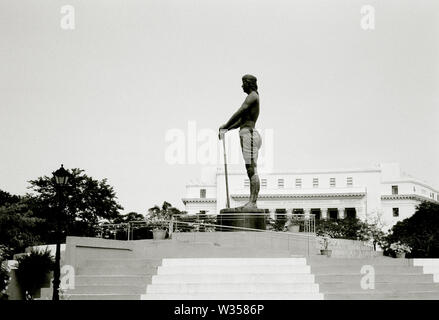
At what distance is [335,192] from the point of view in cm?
9562

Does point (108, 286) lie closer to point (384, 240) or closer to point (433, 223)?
point (384, 240)

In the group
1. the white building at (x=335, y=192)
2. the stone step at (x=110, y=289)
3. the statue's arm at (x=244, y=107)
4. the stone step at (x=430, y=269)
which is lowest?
the stone step at (x=110, y=289)

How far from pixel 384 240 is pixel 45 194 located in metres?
28.4

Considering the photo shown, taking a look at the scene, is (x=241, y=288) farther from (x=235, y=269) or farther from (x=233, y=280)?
(x=235, y=269)

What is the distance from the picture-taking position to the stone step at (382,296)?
49.3 ft

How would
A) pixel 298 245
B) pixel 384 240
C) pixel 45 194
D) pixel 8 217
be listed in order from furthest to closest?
pixel 384 240
pixel 45 194
pixel 298 245
pixel 8 217

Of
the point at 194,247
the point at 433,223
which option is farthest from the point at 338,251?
the point at 433,223

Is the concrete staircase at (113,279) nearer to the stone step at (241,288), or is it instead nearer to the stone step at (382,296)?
the stone step at (241,288)

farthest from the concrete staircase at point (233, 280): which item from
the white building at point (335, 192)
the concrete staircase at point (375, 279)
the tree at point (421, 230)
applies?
the white building at point (335, 192)

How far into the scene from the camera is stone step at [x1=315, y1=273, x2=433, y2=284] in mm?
15852

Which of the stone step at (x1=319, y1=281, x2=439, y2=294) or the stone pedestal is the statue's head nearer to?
the stone pedestal

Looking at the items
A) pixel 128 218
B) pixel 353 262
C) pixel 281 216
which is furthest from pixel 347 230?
pixel 353 262
